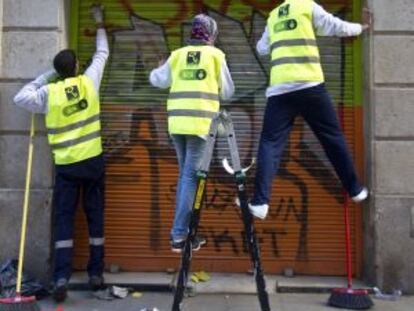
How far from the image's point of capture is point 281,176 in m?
7.14

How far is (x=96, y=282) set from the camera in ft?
21.7

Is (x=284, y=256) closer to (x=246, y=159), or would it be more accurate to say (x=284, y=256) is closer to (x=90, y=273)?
(x=246, y=159)

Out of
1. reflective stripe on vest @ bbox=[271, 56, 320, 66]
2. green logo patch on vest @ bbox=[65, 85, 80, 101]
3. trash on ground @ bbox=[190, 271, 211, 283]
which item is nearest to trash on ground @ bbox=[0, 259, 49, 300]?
trash on ground @ bbox=[190, 271, 211, 283]

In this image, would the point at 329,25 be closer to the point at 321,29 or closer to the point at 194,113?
the point at 321,29

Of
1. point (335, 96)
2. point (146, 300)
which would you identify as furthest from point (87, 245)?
point (335, 96)

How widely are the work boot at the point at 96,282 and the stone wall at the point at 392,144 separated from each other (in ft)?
7.87

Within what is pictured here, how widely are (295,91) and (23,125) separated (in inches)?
100

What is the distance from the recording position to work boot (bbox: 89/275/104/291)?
6602 millimetres

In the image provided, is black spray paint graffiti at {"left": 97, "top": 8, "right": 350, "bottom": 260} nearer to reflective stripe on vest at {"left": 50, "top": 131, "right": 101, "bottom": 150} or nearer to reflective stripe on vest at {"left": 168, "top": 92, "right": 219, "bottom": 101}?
reflective stripe on vest at {"left": 50, "top": 131, "right": 101, "bottom": 150}

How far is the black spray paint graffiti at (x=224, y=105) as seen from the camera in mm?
7121

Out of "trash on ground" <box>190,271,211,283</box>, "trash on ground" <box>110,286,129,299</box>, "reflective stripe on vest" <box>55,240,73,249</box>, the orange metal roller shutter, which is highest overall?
the orange metal roller shutter

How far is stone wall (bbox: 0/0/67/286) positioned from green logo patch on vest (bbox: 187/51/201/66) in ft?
4.79

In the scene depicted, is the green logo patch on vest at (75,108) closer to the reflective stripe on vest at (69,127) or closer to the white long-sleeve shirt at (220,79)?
the reflective stripe on vest at (69,127)

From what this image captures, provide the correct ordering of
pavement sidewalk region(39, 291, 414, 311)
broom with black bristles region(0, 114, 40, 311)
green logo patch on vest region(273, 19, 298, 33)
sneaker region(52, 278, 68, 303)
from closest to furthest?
1. broom with black bristles region(0, 114, 40, 311)
2. green logo patch on vest region(273, 19, 298, 33)
3. pavement sidewalk region(39, 291, 414, 311)
4. sneaker region(52, 278, 68, 303)
